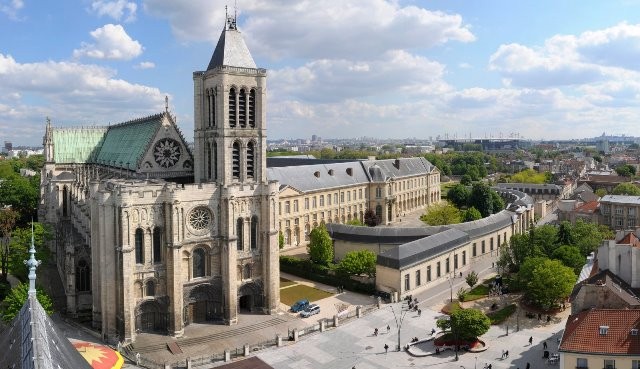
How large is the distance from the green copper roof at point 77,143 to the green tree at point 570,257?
68.9 metres

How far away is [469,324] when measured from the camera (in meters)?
46.3

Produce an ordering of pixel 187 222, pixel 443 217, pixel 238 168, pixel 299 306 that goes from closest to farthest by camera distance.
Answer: pixel 187 222 < pixel 238 168 < pixel 299 306 < pixel 443 217

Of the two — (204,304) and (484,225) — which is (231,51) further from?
(484,225)

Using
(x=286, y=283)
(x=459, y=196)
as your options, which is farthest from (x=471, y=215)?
(x=286, y=283)

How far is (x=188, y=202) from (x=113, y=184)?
7.75 meters

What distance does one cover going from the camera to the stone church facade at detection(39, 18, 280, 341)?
165 ft

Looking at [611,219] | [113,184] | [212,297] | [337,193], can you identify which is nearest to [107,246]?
[113,184]

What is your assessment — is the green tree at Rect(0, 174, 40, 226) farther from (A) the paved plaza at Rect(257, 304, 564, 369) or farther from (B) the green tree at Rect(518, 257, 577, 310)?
(B) the green tree at Rect(518, 257, 577, 310)

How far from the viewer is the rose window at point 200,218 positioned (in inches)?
2137

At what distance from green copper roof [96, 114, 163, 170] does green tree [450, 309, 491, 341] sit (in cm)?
3967

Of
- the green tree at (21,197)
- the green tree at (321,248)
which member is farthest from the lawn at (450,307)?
the green tree at (21,197)

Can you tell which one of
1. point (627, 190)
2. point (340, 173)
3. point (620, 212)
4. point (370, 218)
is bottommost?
point (370, 218)

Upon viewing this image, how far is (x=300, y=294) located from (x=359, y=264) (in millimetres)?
8244

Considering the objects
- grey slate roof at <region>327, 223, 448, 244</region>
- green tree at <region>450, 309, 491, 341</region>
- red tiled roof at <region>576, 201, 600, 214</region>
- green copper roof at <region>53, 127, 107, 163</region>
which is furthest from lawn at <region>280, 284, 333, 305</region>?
red tiled roof at <region>576, 201, 600, 214</region>
